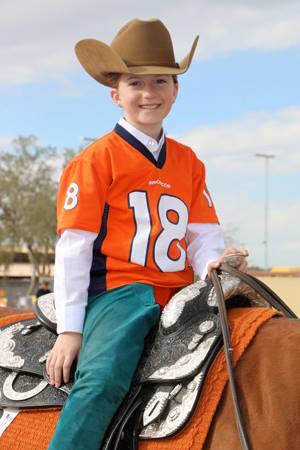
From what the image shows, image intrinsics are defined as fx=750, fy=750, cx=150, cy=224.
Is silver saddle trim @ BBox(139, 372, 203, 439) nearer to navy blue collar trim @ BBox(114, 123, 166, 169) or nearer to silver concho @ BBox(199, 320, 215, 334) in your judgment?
silver concho @ BBox(199, 320, 215, 334)

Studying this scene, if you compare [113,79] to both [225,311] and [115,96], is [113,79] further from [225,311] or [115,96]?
[225,311]

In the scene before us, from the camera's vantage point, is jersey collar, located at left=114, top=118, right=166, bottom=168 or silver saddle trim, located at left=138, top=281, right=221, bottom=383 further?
jersey collar, located at left=114, top=118, right=166, bottom=168

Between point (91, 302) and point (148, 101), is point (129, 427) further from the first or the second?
point (148, 101)

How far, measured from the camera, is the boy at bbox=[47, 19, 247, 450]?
2.83 m

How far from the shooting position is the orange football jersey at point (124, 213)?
10.5 ft

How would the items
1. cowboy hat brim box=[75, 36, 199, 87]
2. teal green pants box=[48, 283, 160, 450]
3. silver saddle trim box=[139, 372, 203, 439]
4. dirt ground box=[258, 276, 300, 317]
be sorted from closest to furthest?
silver saddle trim box=[139, 372, 203, 439], teal green pants box=[48, 283, 160, 450], cowboy hat brim box=[75, 36, 199, 87], dirt ground box=[258, 276, 300, 317]

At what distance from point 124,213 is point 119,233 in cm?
9

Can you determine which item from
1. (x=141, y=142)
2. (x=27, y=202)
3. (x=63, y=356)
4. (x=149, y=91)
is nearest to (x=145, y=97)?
(x=149, y=91)

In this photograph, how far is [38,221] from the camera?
47.7m

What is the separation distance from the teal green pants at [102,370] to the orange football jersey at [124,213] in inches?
8.2

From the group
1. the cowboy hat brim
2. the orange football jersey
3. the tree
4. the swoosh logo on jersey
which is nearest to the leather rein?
the orange football jersey

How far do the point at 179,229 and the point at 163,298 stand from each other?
1.10 ft

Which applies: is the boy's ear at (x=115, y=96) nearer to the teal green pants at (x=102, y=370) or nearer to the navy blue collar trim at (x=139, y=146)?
the navy blue collar trim at (x=139, y=146)

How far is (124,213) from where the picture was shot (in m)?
3.25
